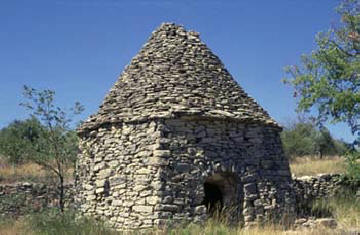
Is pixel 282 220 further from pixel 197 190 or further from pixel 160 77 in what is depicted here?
pixel 160 77

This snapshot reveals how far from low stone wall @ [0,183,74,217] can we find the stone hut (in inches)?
126

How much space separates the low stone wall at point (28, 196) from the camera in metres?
14.0

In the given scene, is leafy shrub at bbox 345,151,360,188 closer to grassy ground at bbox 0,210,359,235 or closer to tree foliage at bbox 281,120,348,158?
grassy ground at bbox 0,210,359,235

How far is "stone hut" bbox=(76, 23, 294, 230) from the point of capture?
9492 mm

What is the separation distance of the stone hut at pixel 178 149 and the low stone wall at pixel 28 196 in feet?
10.5

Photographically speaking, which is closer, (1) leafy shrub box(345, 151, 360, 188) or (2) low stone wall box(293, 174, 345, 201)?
(1) leafy shrub box(345, 151, 360, 188)

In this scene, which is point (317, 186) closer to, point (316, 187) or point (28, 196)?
point (316, 187)

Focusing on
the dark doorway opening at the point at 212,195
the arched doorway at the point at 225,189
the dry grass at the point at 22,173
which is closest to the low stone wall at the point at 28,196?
the dry grass at the point at 22,173

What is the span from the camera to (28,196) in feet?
48.5

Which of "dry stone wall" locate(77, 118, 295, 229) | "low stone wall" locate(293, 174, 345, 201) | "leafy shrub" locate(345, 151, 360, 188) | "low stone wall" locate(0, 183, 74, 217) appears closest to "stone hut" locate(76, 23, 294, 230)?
"dry stone wall" locate(77, 118, 295, 229)

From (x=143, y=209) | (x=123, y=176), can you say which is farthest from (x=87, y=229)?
(x=123, y=176)

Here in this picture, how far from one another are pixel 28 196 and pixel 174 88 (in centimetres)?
725

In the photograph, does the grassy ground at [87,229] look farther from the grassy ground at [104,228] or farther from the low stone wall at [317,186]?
the low stone wall at [317,186]

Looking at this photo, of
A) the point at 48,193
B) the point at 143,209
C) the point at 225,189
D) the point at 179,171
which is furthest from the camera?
the point at 48,193
